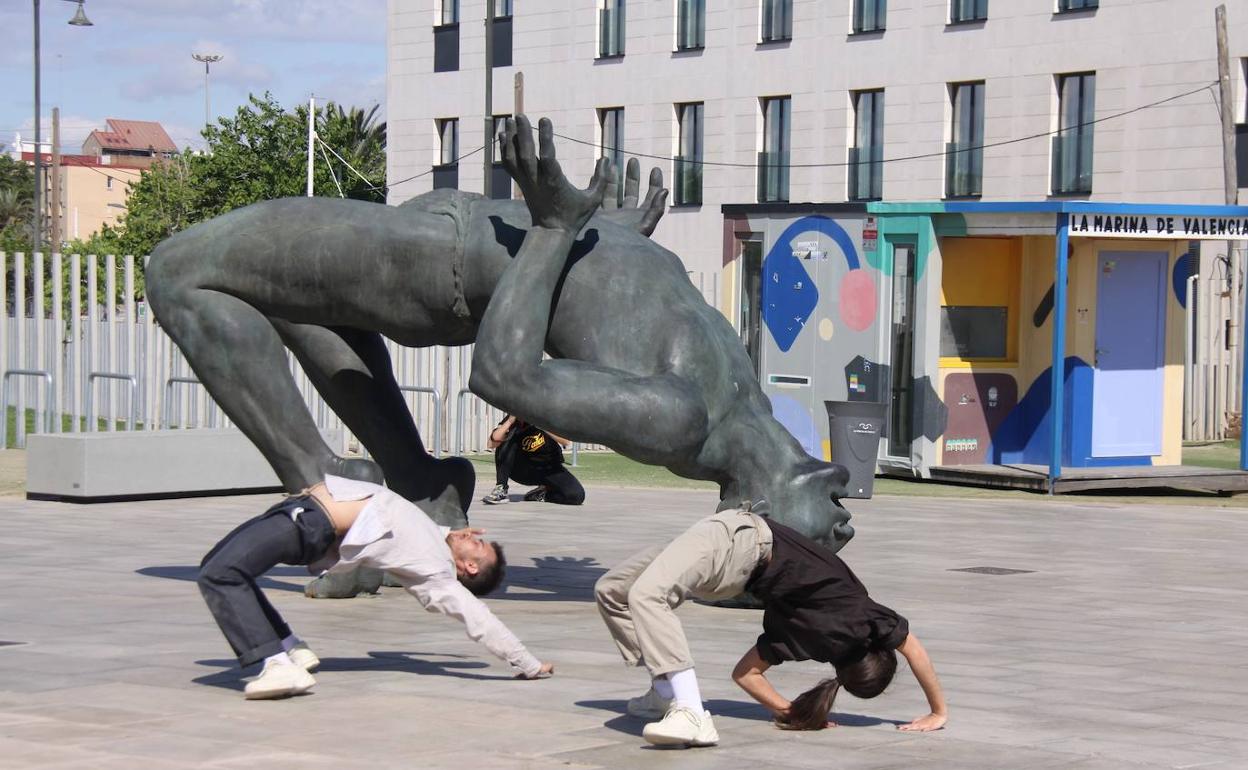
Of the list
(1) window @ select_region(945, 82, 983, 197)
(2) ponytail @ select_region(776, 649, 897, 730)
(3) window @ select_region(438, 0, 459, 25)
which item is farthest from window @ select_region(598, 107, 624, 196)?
(2) ponytail @ select_region(776, 649, 897, 730)

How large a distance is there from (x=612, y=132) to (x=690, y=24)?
11.0 ft

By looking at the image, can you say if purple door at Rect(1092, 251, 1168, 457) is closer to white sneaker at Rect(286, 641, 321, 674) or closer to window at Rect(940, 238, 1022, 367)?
window at Rect(940, 238, 1022, 367)

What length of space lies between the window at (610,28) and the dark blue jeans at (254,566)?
A: 121ft

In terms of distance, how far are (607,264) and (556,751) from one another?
10.3 feet

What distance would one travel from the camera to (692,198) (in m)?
42.0

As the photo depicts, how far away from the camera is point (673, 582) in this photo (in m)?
6.26

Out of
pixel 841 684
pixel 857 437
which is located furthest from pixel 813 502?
pixel 857 437

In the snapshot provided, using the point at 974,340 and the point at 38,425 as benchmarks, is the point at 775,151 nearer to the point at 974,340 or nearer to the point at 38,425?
the point at 974,340

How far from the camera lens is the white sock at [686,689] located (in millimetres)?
6117

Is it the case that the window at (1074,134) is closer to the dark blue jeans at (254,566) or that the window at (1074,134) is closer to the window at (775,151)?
the window at (775,151)

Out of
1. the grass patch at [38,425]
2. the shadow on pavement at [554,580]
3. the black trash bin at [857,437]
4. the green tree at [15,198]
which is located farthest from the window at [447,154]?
the green tree at [15,198]

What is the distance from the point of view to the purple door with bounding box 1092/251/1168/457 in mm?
18734

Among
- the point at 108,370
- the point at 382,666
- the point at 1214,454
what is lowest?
the point at 1214,454

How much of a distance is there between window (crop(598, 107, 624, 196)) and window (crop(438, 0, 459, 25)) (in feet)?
16.7
